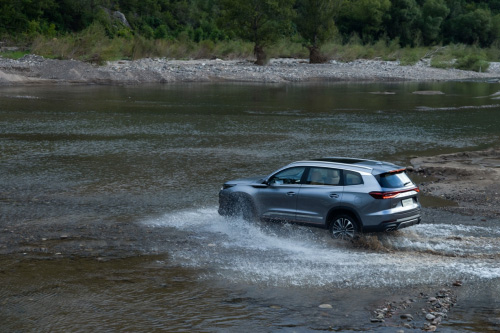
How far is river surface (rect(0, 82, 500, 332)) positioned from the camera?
9.62 m

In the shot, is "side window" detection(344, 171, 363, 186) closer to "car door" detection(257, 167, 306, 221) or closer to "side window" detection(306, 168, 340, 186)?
"side window" detection(306, 168, 340, 186)

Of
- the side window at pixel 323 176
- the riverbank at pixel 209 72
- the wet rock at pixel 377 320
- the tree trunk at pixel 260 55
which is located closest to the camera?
the wet rock at pixel 377 320

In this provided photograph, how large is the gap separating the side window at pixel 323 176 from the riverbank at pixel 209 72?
43.2 m

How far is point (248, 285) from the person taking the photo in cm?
1066

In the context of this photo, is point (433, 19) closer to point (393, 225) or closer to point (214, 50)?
point (214, 50)

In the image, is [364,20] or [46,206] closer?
[46,206]

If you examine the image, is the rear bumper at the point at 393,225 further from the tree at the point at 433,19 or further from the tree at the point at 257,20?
the tree at the point at 433,19

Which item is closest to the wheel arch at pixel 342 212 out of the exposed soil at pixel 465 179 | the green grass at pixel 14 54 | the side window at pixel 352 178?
the side window at pixel 352 178

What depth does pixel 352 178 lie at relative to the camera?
12.4 m

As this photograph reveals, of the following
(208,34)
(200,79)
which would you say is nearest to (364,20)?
(208,34)

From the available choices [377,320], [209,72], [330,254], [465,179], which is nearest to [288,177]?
[330,254]

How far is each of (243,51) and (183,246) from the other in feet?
214

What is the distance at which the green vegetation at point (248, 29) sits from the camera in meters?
67.6

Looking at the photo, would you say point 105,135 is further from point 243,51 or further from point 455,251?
point 243,51
